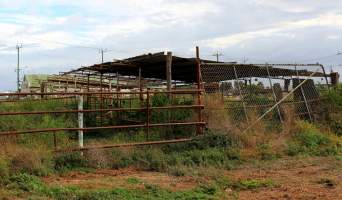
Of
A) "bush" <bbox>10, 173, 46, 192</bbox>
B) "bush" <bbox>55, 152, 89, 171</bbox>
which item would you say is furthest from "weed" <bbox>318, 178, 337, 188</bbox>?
"bush" <bbox>10, 173, 46, 192</bbox>

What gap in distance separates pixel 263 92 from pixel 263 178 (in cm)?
711

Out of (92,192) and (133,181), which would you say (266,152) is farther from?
(92,192)

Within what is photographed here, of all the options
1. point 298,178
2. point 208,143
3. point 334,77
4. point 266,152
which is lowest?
point 298,178

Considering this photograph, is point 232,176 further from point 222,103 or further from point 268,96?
point 268,96

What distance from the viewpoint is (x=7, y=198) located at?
876 centimetres

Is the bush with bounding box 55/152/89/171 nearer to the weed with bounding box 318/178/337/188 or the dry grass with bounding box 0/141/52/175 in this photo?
the dry grass with bounding box 0/141/52/175

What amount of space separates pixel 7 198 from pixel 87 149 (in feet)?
11.6

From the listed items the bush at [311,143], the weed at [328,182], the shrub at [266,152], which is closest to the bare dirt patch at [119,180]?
the weed at [328,182]

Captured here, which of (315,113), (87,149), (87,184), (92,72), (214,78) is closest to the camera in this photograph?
(87,184)

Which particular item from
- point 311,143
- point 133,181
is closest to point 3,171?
point 133,181

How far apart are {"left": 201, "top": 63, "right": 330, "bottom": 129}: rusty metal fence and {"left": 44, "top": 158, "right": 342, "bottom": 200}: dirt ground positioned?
2859 millimetres

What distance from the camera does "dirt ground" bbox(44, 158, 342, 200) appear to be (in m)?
9.95

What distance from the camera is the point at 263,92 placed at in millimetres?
18047

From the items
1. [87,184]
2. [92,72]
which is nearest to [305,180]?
[87,184]
